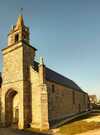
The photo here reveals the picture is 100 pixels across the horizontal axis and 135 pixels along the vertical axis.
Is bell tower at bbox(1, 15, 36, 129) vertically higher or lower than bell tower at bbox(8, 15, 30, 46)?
lower

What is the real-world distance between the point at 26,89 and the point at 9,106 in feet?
20.4

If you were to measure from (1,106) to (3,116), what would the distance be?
213 centimetres

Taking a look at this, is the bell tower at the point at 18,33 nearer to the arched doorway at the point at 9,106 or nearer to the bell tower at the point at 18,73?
the bell tower at the point at 18,73

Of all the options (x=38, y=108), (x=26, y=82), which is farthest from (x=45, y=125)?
(x=26, y=82)

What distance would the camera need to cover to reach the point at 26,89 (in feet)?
95.8

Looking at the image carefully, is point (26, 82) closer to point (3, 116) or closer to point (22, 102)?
point (22, 102)

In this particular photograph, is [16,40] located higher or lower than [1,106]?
higher

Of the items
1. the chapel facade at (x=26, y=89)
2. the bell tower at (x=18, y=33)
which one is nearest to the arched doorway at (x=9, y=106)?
the chapel facade at (x=26, y=89)

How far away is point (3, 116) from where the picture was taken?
3116 centimetres

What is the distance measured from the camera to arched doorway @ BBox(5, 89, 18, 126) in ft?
103

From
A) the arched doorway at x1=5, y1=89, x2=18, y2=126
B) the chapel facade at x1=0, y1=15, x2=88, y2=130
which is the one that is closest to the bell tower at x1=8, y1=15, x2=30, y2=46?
the chapel facade at x1=0, y1=15, x2=88, y2=130

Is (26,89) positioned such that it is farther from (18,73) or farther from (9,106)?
(9,106)

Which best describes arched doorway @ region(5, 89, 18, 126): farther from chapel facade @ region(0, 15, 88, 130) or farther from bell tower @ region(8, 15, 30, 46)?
bell tower @ region(8, 15, 30, 46)

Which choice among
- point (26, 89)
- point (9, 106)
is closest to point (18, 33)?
point (26, 89)
